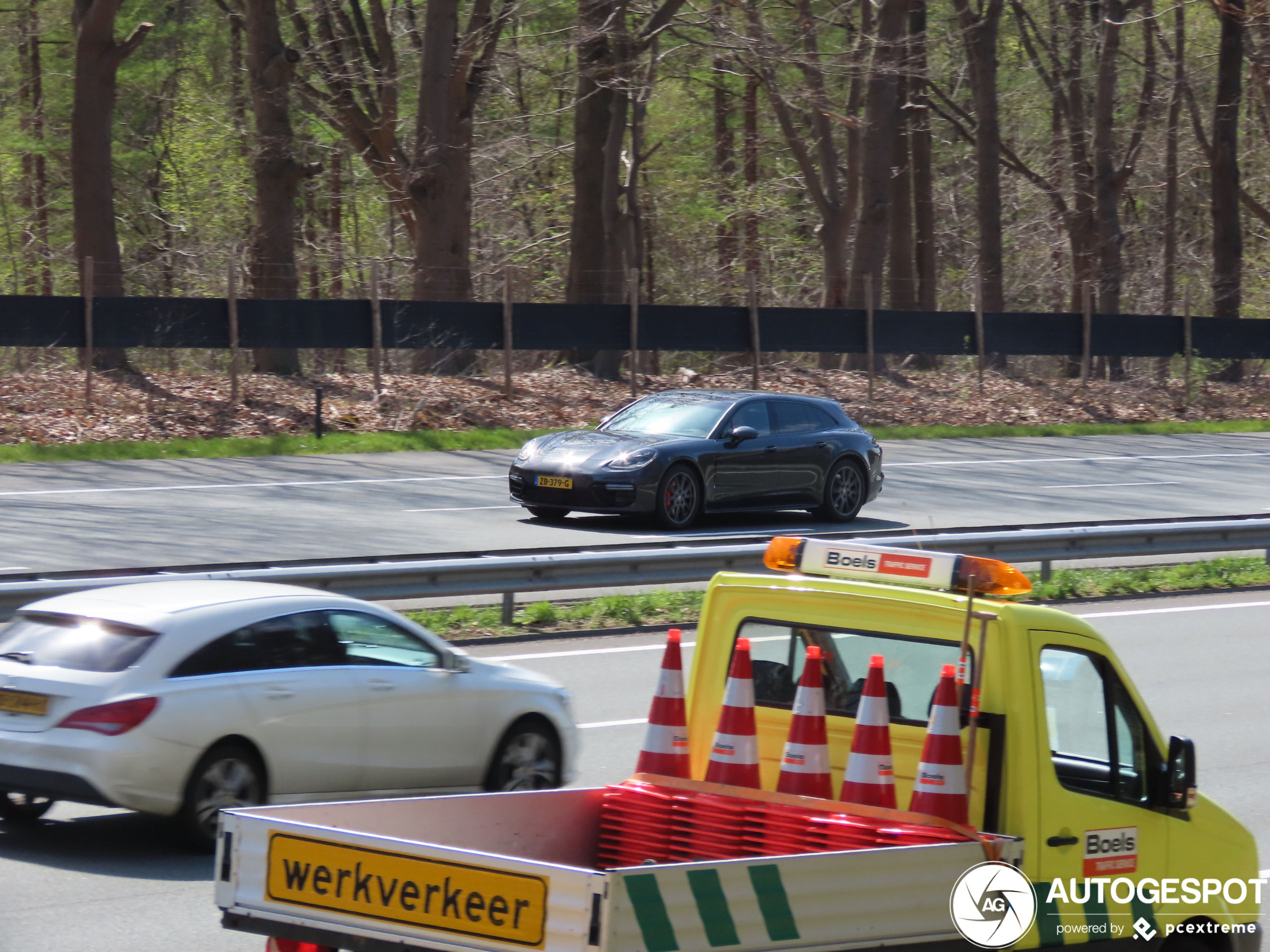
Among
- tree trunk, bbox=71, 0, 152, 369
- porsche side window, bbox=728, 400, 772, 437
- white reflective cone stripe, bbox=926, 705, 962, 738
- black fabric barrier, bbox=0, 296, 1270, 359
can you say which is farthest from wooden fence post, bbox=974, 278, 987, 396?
white reflective cone stripe, bbox=926, 705, 962, 738

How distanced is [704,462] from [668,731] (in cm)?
1287

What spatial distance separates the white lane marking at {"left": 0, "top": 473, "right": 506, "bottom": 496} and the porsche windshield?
3.18 meters

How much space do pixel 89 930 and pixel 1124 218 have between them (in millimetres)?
54057

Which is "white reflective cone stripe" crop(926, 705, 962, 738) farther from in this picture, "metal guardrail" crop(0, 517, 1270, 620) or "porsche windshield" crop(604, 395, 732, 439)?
"porsche windshield" crop(604, 395, 732, 439)

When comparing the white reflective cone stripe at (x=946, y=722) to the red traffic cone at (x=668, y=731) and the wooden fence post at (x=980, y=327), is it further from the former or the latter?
the wooden fence post at (x=980, y=327)

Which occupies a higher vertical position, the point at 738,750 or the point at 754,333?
the point at 754,333

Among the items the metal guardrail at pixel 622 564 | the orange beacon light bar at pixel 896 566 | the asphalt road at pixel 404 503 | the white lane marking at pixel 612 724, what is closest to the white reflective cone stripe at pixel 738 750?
the orange beacon light bar at pixel 896 566

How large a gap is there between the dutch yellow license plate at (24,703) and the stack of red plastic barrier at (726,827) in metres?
3.12

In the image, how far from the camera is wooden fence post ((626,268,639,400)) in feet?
92.6

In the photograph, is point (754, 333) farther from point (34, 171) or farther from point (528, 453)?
point (34, 171)

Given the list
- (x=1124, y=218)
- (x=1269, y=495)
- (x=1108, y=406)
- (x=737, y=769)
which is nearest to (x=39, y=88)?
(x=1108, y=406)

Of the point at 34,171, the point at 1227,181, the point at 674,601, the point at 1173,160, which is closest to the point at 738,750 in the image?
the point at 674,601

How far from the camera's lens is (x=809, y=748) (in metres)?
4.86

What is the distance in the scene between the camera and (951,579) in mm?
4930
